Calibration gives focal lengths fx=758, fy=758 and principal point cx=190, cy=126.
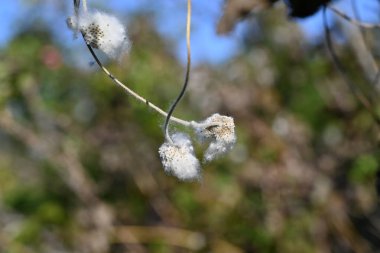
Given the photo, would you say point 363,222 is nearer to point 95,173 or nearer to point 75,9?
point 95,173

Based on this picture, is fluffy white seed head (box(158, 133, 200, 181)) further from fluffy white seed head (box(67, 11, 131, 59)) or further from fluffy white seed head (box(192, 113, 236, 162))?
fluffy white seed head (box(67, 11, 131, 59))

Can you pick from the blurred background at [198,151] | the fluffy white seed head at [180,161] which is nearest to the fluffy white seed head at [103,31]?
the fluffy white seed head at [180,161]

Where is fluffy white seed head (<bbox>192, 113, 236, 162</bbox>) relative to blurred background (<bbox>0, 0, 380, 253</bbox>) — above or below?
below

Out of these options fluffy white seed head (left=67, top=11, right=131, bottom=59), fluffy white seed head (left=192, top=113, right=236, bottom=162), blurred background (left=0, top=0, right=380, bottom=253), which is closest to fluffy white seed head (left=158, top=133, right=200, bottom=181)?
fluffy white seed head (left=192, top=113, right=236, bottom=162)

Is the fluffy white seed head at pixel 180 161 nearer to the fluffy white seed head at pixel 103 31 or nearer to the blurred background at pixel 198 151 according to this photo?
the fluffy white seed head at pixel 103 31

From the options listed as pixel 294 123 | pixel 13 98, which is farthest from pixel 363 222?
pixel 13 98

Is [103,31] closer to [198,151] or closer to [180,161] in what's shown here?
[180,161]
